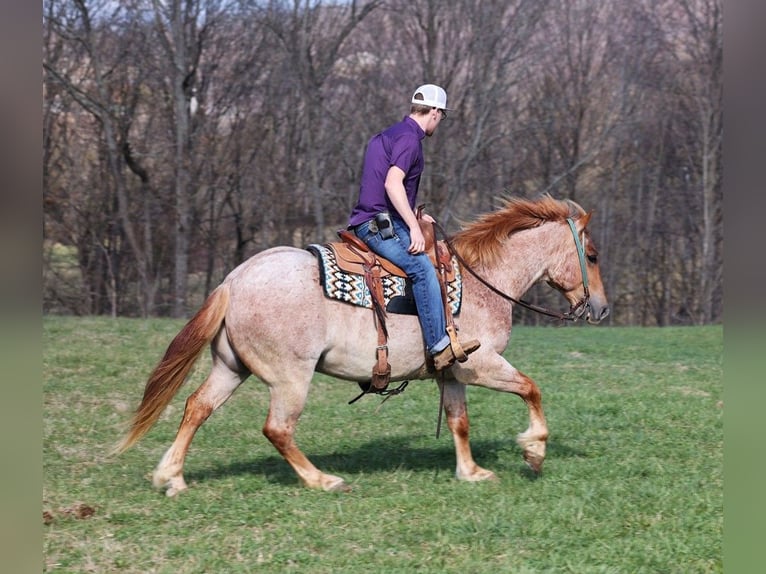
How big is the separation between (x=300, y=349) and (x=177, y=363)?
0.87 m

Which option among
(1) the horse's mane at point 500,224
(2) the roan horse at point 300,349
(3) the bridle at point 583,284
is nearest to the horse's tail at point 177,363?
(2) the roan horse at point 300,349

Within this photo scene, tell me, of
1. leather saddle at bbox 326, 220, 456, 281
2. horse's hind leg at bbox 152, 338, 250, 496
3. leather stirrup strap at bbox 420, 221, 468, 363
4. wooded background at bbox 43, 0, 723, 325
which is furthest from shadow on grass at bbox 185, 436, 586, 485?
wooded background at bbox 43, 0, 723, 325

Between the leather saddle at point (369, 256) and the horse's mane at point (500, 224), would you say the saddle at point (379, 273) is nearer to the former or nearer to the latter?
the leather saddle at point (369, 256)

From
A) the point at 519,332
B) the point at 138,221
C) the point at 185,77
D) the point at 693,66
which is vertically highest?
the point at 693,66

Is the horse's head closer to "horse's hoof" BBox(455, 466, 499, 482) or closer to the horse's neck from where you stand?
the horse's neck

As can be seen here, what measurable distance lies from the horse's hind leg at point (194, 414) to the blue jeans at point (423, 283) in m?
1.32

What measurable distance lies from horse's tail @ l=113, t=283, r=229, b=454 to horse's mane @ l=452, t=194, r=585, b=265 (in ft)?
6.20

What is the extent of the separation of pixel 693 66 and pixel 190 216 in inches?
654

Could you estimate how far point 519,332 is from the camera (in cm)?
1781

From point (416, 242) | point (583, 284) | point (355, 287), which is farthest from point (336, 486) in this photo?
point (583, 284)

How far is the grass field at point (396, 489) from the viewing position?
Answer: 464cm

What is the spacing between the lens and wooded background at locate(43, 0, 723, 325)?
23500 mm

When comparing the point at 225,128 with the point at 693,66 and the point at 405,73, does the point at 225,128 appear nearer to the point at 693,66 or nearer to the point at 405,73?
the point at 405,73
